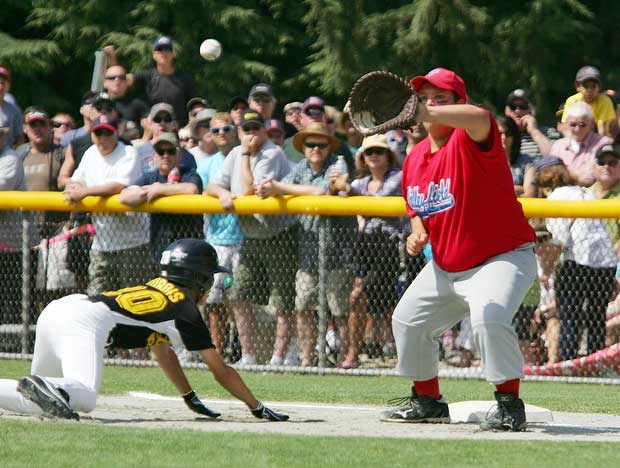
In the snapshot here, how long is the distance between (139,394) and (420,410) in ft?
8.12

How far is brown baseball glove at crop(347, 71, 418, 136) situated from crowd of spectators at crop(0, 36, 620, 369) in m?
4.24

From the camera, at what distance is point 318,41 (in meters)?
19.2

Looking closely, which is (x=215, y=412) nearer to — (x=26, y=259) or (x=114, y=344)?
Result: (x=114, y=344)

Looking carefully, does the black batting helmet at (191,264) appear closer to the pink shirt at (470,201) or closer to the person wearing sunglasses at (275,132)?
the pink shirt at (470,201)

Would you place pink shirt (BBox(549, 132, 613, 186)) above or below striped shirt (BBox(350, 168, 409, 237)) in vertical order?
above

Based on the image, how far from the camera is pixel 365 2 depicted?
19.0m

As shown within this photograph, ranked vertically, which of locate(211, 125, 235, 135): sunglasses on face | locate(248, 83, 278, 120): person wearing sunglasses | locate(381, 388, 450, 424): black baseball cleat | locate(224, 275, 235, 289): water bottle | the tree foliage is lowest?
locate(381, 388, 450, 424): black baseball cleat

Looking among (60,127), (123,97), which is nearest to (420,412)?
(123,97)

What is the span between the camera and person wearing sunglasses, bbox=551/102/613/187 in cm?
1237

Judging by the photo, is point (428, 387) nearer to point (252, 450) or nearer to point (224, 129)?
point (252, 450)

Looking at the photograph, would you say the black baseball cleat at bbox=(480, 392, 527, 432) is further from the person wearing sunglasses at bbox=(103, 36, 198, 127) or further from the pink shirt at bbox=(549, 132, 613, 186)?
the person wearing sunglasses at bbox=(103, 36, 198, 127)

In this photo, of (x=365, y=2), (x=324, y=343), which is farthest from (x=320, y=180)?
(x=365, y=2)

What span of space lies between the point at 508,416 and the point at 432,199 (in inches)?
52.2

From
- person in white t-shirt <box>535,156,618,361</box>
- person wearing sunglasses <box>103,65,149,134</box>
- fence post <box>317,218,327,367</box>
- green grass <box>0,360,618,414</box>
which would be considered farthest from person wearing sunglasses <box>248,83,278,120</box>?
person in white t-shirt <box>535,156,618,361</box>
